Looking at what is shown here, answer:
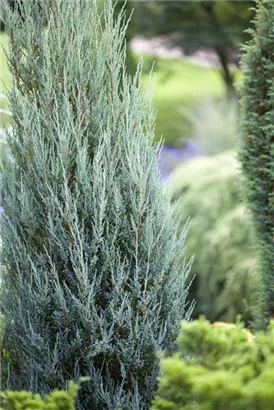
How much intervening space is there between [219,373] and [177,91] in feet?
78.8

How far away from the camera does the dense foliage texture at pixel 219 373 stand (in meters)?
1.64

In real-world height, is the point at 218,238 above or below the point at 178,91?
below

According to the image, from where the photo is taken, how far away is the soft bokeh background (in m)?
6.39

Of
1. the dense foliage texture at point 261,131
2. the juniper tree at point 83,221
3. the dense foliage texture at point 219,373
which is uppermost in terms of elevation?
the dense foliage texture at point 261,131

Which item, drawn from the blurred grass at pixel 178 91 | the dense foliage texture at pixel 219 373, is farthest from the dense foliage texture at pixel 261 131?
the blurred grass at pixel 178 91

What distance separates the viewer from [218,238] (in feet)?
22.0

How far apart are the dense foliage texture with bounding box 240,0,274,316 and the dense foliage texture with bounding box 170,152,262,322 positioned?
2.25 metres

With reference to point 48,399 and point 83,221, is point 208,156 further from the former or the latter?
point 48,399

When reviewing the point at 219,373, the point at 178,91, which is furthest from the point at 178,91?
the point at 219,373

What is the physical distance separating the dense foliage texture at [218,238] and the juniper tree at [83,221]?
3.45m

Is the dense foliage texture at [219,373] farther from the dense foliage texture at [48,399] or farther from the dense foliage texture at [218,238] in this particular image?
the dense foliage texture at [218,238]

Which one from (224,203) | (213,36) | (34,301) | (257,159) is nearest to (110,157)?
(34,301)

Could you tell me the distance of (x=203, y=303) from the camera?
283 inches

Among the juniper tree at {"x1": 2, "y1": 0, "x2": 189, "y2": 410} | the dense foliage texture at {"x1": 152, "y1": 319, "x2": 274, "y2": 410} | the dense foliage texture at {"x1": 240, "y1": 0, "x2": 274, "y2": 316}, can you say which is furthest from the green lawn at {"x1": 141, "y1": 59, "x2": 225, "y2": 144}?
the dense foliage texture at {"x1": 152, "y1": 319, "x2": 274, "y2": 410}
